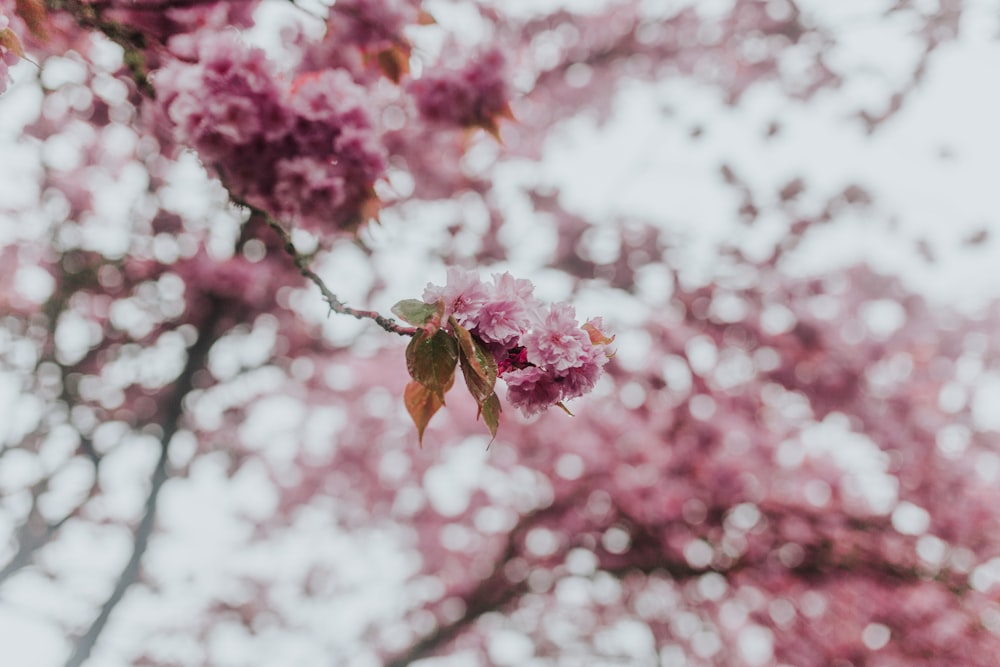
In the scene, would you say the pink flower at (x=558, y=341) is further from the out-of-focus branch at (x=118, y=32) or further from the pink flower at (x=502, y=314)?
the out-of-focus branch at (x=118, y=32)

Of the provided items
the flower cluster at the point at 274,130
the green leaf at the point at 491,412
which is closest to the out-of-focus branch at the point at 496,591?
the flower cluster at the point at 274,130

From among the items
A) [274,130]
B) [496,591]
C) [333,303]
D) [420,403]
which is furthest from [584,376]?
[496,591]

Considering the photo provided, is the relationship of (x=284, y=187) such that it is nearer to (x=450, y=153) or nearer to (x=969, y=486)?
(x=450, y=153)

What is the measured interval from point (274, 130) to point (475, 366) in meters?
1.04

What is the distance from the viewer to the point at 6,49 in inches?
52.3

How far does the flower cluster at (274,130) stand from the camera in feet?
5.62

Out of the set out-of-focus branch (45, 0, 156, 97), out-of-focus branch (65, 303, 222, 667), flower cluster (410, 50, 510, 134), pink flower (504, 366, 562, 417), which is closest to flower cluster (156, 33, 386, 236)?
out-of-focus branch (45, 0, 156, 97)

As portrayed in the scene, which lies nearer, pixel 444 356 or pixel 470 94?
pixel 444 356

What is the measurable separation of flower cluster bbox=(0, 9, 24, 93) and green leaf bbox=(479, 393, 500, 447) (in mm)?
1148

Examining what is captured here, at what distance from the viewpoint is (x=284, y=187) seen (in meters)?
1.81

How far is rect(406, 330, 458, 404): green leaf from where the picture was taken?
3.97 feet

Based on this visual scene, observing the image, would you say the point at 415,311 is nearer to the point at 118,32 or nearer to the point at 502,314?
the point at 502,314

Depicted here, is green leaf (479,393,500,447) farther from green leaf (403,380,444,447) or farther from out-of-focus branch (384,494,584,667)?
out-of-focus branch (384,494,584,667)

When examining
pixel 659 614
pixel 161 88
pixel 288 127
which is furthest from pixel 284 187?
pixel 659 614
